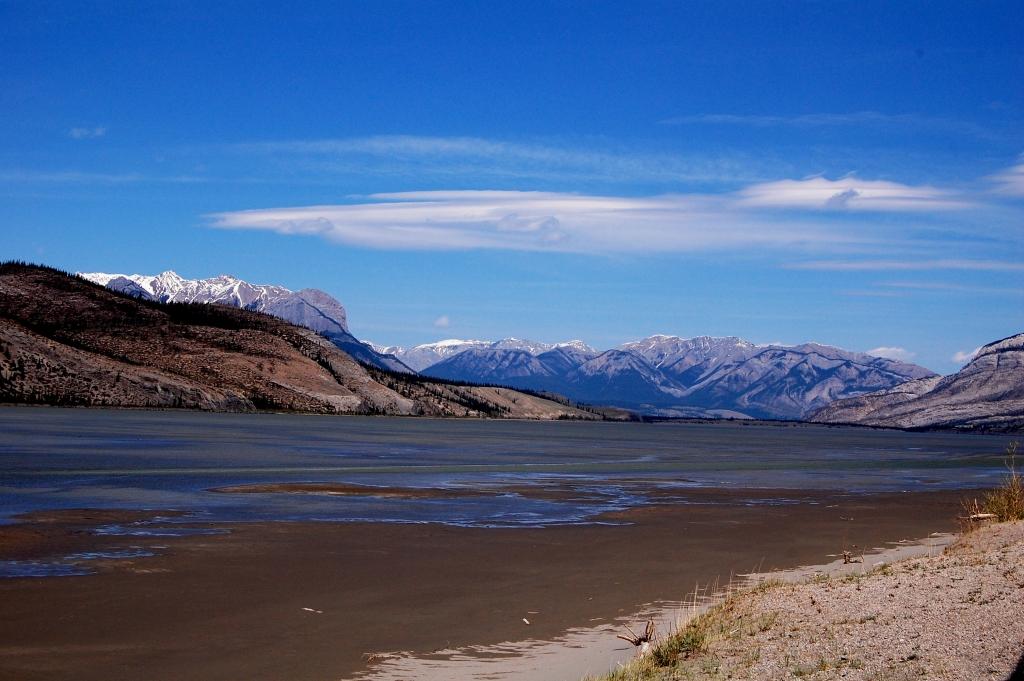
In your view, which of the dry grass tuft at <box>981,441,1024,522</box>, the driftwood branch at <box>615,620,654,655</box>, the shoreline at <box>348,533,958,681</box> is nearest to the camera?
the shoreline at <box>348,533,958,681</box>

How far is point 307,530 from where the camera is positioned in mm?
25078

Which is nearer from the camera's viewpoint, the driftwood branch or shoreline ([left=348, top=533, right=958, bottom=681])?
shoreline ([left=348, top=533, right=958, bottom=681])

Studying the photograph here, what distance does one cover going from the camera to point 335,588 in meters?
18.1

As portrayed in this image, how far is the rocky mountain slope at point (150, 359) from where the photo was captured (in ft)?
405

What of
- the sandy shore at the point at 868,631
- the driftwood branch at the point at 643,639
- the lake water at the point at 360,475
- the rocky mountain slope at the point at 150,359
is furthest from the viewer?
the rocky mountain slope at the point at 150,359

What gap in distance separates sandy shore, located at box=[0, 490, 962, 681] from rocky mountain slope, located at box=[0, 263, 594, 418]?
10422 centimetres

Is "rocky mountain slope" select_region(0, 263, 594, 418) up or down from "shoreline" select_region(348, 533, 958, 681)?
up

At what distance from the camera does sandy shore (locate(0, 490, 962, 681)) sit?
533 inches

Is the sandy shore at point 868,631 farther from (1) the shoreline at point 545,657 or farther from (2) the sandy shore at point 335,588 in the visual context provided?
(2) the sandy shore at point 335,588

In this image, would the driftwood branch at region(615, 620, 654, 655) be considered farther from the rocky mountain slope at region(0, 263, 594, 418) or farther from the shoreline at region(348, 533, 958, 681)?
the rocky mountain slope at region(0, 263, 594, 418)

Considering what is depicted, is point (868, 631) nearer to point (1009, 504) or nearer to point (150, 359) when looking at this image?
point (1009, 504)

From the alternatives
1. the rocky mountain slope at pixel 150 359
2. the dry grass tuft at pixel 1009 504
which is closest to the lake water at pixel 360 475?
the dry grass tuft at pixel 1009 504

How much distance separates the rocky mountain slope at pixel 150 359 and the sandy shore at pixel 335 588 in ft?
342

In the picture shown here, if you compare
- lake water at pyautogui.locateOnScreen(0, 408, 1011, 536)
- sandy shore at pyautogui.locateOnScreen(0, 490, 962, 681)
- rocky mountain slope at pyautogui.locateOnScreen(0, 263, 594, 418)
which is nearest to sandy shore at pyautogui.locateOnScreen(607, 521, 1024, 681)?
sandy shore at pyautogui.locateOnScreen(0, 490, 962, 681)
